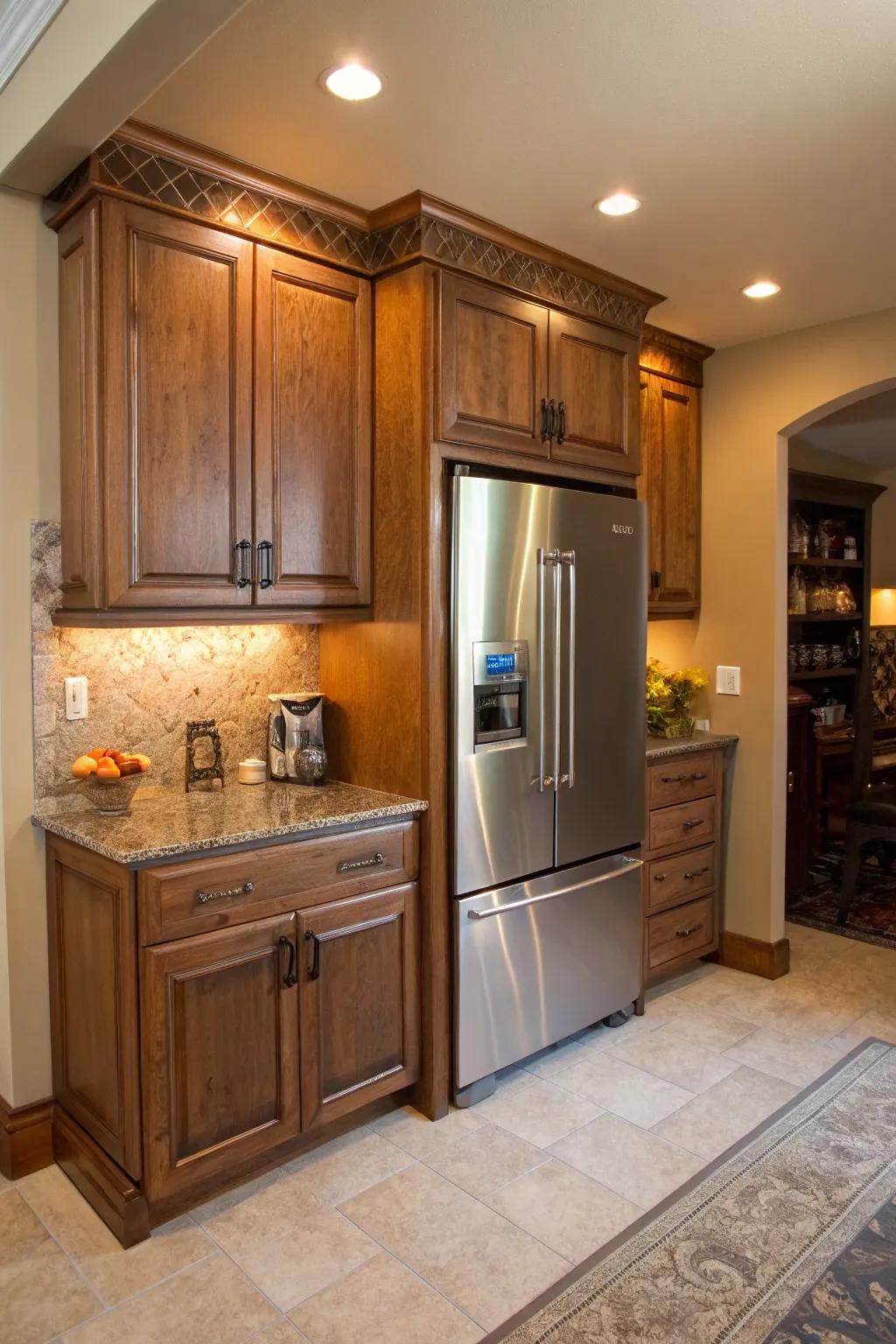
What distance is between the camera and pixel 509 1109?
278cm

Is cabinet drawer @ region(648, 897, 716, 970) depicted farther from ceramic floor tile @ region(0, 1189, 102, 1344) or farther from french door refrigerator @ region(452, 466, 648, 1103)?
ceramic floor tile @ region(0, 1189, 102, 1344)

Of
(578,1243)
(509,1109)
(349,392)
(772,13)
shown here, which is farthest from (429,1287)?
(772,13)

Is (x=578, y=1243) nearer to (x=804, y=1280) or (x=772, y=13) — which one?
(x=804, y=1280)

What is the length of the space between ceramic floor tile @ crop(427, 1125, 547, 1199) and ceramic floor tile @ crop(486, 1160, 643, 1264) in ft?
0.12

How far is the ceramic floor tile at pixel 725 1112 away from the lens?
2611 mm

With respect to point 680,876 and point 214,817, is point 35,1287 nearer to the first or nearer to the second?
point 214,817

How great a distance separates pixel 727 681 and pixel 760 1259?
91.5 inches

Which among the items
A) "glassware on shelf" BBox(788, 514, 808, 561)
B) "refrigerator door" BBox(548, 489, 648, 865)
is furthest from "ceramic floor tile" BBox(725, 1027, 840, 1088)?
"glassware on shelf" BBox(788, 514, 808, 561)

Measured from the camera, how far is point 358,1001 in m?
2.57

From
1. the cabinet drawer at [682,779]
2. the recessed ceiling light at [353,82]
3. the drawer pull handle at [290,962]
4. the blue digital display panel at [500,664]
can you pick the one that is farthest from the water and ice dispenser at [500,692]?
the recessed ceiling light at [353,82]

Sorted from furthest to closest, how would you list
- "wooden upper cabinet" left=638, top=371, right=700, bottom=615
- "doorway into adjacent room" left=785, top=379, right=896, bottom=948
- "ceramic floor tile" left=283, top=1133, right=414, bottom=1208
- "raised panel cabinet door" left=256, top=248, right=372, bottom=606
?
1. "doorway into adjacent room" left=785, top=379, right=896, bottom=948
2. "wooden upper cabinet" left=638, top=371, right=700, bottom=615
3. "raised panel cabinet door" left=256, top=248, right=372, bottom=606
4. "ceramic floor tile" left=283, top=1133, right=414, bottom=1208

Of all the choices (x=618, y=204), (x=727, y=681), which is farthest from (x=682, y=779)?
(x=618, y=204)

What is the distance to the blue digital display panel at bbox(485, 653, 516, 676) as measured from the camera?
278 centimetres

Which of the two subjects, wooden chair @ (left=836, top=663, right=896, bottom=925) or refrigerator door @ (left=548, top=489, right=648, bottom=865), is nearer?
refrigerator door @ (left=548, top=489, right=648, bottom=865)
